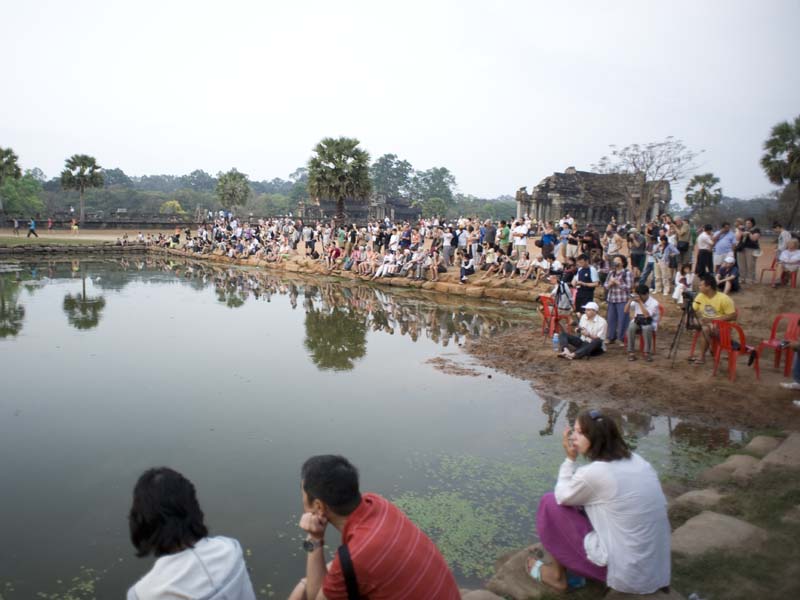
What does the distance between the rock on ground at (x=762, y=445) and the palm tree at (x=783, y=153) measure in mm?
18570

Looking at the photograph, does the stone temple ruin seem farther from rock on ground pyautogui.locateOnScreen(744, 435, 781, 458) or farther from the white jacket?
the white jacket

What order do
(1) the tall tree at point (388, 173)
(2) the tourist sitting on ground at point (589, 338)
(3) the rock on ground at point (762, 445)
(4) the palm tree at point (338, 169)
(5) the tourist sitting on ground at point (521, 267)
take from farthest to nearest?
(1) the tall tree at point (388, 173) → (4) the palm tree at point (338, 169) → (5) the tourist sitting on ground at point (521, 267) → (2) the tourist sitting on ground at point (589, 338) → (3) the rock on ground at point (762, 445)

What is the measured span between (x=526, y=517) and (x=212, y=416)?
12.3ft

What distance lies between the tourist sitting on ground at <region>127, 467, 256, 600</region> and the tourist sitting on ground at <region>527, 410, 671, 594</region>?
168 cm

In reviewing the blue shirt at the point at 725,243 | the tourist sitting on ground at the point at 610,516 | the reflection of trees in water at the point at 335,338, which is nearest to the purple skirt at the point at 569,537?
the tourist sitting on ground at the point at 610,516

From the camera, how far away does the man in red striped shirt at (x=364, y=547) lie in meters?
2.06

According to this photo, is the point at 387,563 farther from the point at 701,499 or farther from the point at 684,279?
the point at 684,279

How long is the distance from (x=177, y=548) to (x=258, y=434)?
4118 millimetres

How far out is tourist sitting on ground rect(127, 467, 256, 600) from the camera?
1.89m

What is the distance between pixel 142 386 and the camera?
752 centimetres

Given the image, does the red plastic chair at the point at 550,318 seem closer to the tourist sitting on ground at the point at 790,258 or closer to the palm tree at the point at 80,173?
the tourist sitting on ground at the point at 790,258

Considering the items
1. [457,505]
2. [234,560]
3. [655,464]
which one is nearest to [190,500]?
[234,560]

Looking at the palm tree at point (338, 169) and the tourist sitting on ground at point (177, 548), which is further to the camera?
the palm tree at point (338, 169)

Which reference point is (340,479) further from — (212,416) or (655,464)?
(212,416)
